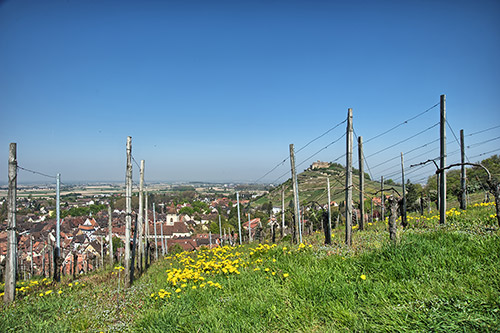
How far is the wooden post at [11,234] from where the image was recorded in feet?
27.0

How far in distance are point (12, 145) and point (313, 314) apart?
9.72 m

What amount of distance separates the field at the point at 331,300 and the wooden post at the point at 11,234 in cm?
225

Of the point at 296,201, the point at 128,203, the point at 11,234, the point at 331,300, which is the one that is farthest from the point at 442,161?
the point at 11,234

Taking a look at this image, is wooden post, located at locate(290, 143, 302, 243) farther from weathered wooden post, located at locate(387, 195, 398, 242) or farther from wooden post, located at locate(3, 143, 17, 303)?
wooden post, located at locate(3, 143, 17, 303)

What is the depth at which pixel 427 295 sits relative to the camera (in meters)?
3.64

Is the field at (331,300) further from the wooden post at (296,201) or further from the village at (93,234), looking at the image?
the village at (93,234)

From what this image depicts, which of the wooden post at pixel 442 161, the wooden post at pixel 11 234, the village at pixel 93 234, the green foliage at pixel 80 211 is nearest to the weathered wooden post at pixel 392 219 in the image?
the wooden post at pixel 442 161

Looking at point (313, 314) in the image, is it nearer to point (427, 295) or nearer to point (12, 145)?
point (427, 295)

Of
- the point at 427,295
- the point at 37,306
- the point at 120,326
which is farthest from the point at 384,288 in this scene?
the point at 37,306

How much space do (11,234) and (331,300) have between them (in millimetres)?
8998

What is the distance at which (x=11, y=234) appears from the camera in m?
8.35

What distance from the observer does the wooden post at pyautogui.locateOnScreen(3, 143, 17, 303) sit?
324 inches

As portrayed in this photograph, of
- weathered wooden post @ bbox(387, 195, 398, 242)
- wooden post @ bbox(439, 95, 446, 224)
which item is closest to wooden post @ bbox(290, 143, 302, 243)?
A: weathered wooden post @ bbox(387, 195, 398, 242)

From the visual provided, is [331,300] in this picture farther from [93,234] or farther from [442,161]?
[93,234]
